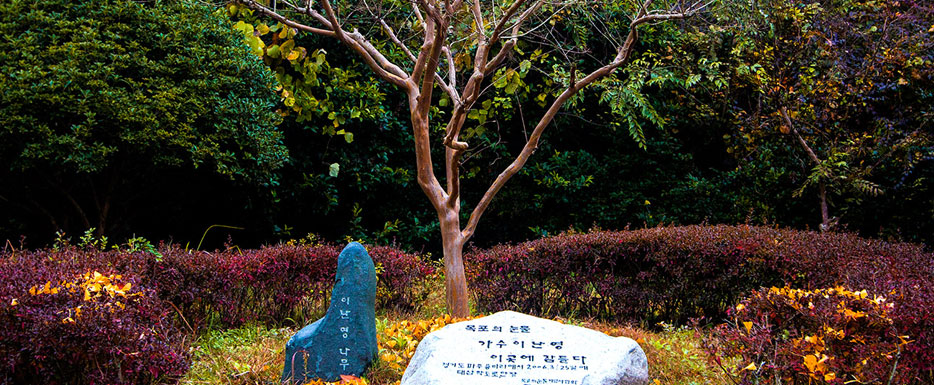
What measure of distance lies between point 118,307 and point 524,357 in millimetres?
2301

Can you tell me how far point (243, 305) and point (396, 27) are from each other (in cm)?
394

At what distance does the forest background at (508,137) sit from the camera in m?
6.05

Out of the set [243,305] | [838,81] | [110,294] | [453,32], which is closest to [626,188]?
[838,81]

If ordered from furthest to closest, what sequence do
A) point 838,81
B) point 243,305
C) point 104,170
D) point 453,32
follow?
point 838,81 → point 453,32 → point 104,170 → point 243,305

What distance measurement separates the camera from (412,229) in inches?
364

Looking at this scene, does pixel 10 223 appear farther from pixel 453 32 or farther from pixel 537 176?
pixel 537 176

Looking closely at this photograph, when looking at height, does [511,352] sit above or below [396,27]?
below

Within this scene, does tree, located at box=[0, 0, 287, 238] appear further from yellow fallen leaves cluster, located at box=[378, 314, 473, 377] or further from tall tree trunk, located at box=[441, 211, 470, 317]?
yellow fallen leaves cluster, located at box=[378, 314, 473, 377]

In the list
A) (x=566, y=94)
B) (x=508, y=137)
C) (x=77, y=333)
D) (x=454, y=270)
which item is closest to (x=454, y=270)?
(x=454, y=270)

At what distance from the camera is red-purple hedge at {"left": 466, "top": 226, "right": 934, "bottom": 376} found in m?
5.79

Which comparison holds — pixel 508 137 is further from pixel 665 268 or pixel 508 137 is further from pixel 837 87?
pixel 665 268

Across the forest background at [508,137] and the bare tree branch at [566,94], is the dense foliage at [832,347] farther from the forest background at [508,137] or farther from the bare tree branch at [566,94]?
the forest background at [508,137]

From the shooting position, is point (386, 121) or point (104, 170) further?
point (386, 121)

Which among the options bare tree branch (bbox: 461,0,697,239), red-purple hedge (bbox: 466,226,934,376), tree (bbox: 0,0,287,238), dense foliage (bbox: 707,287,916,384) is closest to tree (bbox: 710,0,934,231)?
red-purple hedge (bbox: 466,226,934,376)
